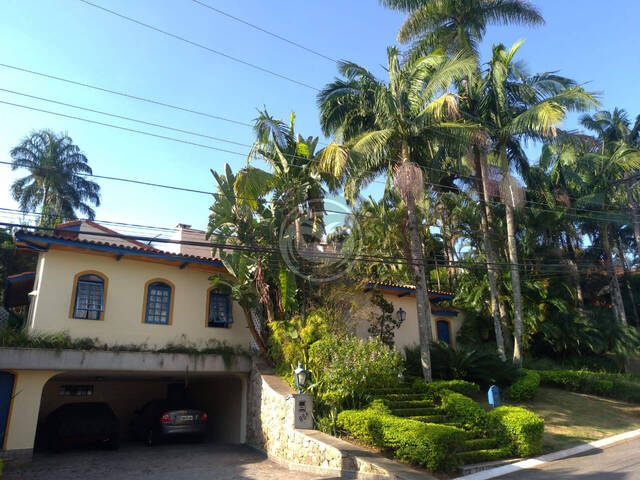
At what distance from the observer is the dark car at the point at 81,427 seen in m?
12.5

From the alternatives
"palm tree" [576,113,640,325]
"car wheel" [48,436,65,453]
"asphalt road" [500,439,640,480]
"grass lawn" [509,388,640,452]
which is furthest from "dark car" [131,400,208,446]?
"palm tree" [576,113,640,325]

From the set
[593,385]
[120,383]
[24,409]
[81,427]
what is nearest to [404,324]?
[593,385]

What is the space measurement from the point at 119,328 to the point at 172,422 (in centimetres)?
344

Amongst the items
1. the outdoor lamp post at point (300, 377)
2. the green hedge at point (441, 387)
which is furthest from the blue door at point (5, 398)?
the green hedge at point (441, 387)

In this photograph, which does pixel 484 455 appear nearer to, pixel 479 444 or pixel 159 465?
pixel 479 444

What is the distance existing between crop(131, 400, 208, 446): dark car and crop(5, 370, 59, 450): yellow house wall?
3.69 m

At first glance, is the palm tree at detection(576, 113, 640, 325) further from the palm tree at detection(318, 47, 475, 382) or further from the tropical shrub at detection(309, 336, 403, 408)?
the tropical shrub at detection(309, 336, 403, 408)

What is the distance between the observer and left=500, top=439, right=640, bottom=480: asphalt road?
8.60 meters

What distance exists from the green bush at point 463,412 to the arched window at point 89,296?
33.9 feet

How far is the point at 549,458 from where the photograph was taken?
33.3 ft

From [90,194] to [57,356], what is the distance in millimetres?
32911

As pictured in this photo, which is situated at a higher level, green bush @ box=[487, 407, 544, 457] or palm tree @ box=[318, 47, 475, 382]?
palm tree @ box=[318, 47, 475, 382]

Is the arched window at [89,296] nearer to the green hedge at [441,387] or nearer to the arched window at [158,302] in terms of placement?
the arched window at [158,302]

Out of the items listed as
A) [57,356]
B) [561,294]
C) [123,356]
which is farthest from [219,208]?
[561,294]
